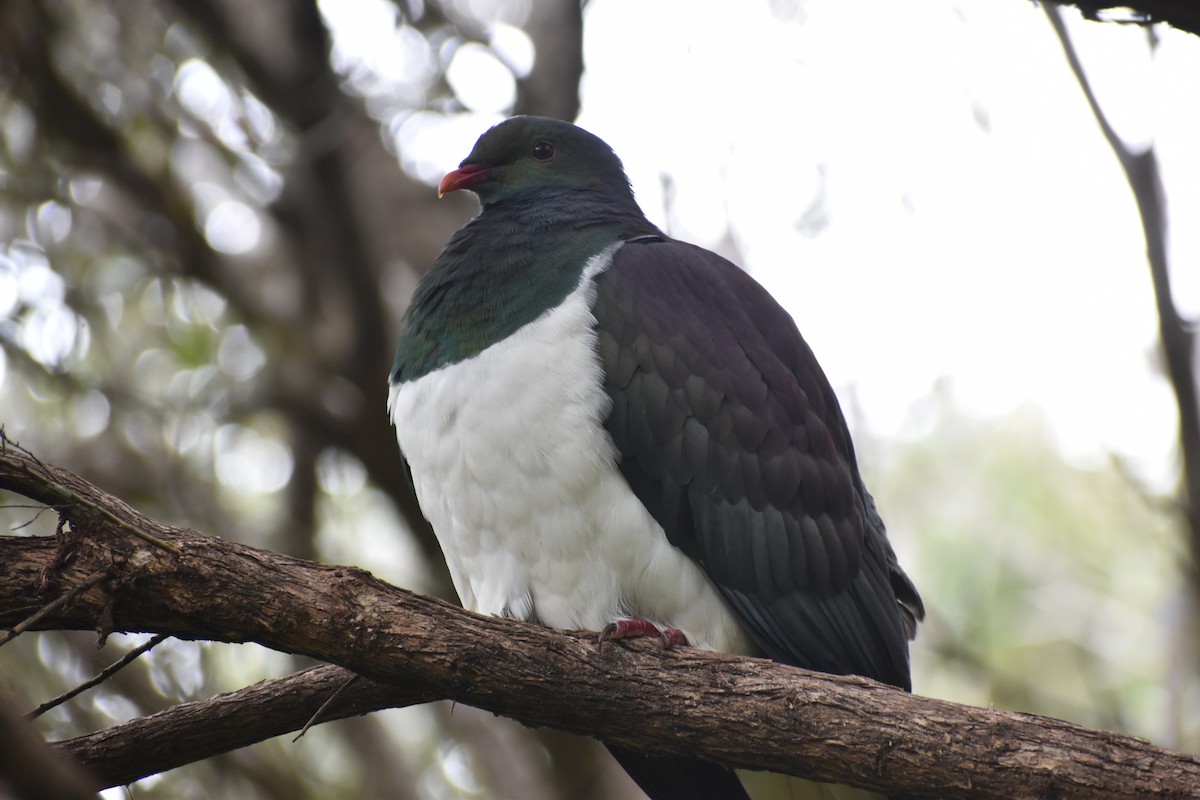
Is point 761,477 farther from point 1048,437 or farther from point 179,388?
point 1048,437

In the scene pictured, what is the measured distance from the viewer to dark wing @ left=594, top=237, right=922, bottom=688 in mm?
3482

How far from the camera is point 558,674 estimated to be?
278 centimetres

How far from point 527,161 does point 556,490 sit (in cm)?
155

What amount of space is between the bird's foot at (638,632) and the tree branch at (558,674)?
1.9 inches

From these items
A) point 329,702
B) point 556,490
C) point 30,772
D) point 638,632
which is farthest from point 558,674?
point 30,772

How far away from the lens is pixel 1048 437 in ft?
38.1

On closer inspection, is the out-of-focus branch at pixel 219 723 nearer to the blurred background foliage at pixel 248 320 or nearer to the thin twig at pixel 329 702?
the thin twig at pixel 329 702

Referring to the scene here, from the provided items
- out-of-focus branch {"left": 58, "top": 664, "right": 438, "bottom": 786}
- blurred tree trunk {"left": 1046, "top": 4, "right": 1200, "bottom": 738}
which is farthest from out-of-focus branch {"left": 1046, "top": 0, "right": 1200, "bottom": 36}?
out-of-focus branch {"left": 58, "top": 664, "right": 438, "bottom": 786}

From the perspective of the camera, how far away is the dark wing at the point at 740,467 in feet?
11.4

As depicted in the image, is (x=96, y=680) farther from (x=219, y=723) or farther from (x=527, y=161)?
(x=527, y=161)

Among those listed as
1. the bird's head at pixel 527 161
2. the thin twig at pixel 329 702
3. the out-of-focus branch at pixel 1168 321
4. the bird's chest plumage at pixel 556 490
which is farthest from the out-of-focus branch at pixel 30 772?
the out-of-focus branch at pixel 1168 321

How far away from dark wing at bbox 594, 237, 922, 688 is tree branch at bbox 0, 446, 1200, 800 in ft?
2.18

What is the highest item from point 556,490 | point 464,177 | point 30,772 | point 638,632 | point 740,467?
point 464,177

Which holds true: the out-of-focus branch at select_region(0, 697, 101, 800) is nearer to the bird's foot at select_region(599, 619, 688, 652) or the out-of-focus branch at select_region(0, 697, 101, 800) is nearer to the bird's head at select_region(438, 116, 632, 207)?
the bird's foot at select_region(599, 619, 688, 652)
